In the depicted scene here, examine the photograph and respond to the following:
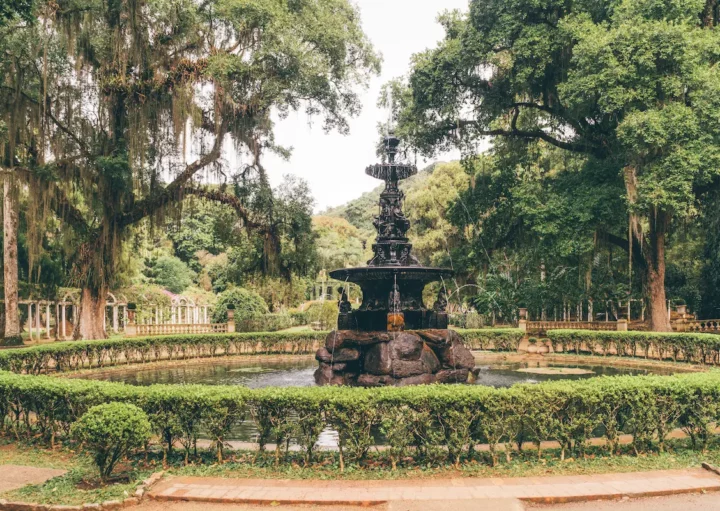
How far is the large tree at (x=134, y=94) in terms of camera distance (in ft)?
62.7

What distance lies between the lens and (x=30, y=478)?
650cm

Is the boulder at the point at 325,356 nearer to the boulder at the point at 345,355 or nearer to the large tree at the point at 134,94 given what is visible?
the boulder at the point at 345,355

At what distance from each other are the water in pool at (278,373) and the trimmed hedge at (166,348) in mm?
1199

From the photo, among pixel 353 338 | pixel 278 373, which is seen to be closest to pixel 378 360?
pixel 353 338

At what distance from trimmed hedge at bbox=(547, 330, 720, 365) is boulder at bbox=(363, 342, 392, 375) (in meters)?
10.9

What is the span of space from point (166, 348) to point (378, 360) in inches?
457

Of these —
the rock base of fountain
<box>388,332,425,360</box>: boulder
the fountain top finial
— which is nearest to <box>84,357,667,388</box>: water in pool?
the rock base of fountain

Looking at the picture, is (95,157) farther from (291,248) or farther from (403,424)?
(403,424)

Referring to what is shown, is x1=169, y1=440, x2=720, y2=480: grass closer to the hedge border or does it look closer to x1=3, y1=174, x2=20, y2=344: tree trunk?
the hedge border

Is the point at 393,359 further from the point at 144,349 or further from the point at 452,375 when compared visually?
the point at 144,349

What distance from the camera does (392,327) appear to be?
12.5 meters

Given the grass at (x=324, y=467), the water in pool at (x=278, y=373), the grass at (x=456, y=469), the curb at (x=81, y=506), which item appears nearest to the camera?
the curb at (x=81, y=506)

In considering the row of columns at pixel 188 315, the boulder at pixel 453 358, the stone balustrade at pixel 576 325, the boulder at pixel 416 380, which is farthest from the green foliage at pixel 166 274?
the boulder at pixel 416 380

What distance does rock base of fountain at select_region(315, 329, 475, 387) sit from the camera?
11820mm
